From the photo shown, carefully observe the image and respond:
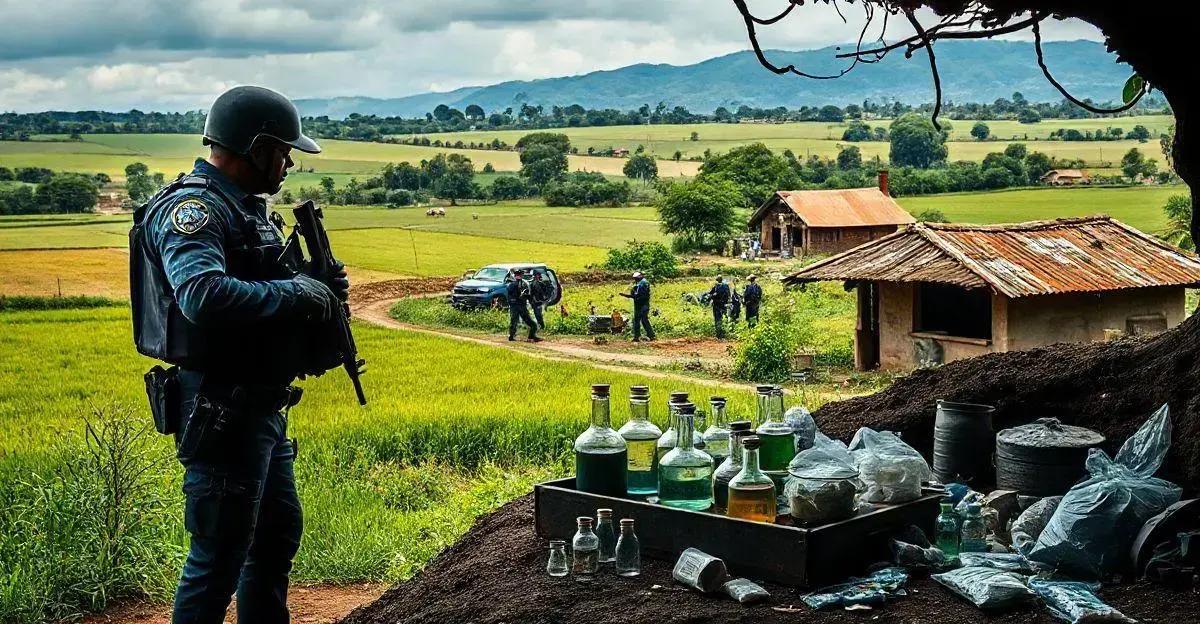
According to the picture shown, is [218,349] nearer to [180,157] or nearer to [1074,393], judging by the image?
[1074,393]

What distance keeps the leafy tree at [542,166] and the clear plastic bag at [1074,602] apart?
73.7 m

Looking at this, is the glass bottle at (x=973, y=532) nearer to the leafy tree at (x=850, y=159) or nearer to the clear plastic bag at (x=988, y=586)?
the clear plastic bag at (x=988, y=586)

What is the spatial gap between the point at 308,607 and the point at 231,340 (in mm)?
2396

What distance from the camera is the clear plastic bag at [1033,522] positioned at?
4.21 metres

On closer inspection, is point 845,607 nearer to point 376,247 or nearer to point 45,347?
point 45,347

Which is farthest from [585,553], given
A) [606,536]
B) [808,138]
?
[808,138]

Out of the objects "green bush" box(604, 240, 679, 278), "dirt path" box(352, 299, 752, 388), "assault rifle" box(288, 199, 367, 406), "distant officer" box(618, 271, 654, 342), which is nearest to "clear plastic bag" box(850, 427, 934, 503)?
"assault rifle" box(288, 199, 367, 406)

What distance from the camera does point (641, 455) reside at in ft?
14.7

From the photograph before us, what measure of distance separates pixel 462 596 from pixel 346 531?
259 centimetres

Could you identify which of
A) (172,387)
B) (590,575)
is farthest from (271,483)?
(590,575)

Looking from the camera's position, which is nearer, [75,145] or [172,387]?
[172,387]

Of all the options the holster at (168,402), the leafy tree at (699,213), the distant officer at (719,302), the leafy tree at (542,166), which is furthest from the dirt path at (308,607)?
the leafy tree at (542,166)

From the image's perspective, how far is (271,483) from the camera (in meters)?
4.22

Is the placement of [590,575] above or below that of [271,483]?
below
